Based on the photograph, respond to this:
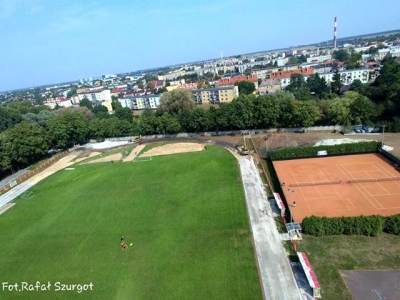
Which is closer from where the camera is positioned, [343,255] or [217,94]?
[343,255]

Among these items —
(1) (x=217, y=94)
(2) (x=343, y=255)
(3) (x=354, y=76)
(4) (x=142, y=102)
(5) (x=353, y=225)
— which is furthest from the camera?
(4) (x=142, y=102)

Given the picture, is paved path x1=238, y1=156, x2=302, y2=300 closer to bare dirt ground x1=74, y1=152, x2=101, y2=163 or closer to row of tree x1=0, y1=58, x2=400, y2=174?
row of tree x1=0, y1=58, x2=400, y2=174

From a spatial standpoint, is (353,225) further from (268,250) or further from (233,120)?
(233,120)

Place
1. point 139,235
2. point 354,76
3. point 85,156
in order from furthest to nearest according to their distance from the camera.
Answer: point 354,76
point 85,156
point 139,235

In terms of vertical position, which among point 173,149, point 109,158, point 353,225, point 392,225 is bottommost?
point 173,149

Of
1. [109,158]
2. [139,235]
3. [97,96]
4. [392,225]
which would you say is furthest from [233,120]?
[97,96]

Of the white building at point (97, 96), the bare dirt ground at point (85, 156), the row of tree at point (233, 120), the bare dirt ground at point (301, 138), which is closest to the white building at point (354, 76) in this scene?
the row of tree at point (233, 120)

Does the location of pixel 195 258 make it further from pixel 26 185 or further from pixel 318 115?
pixel 318 115
